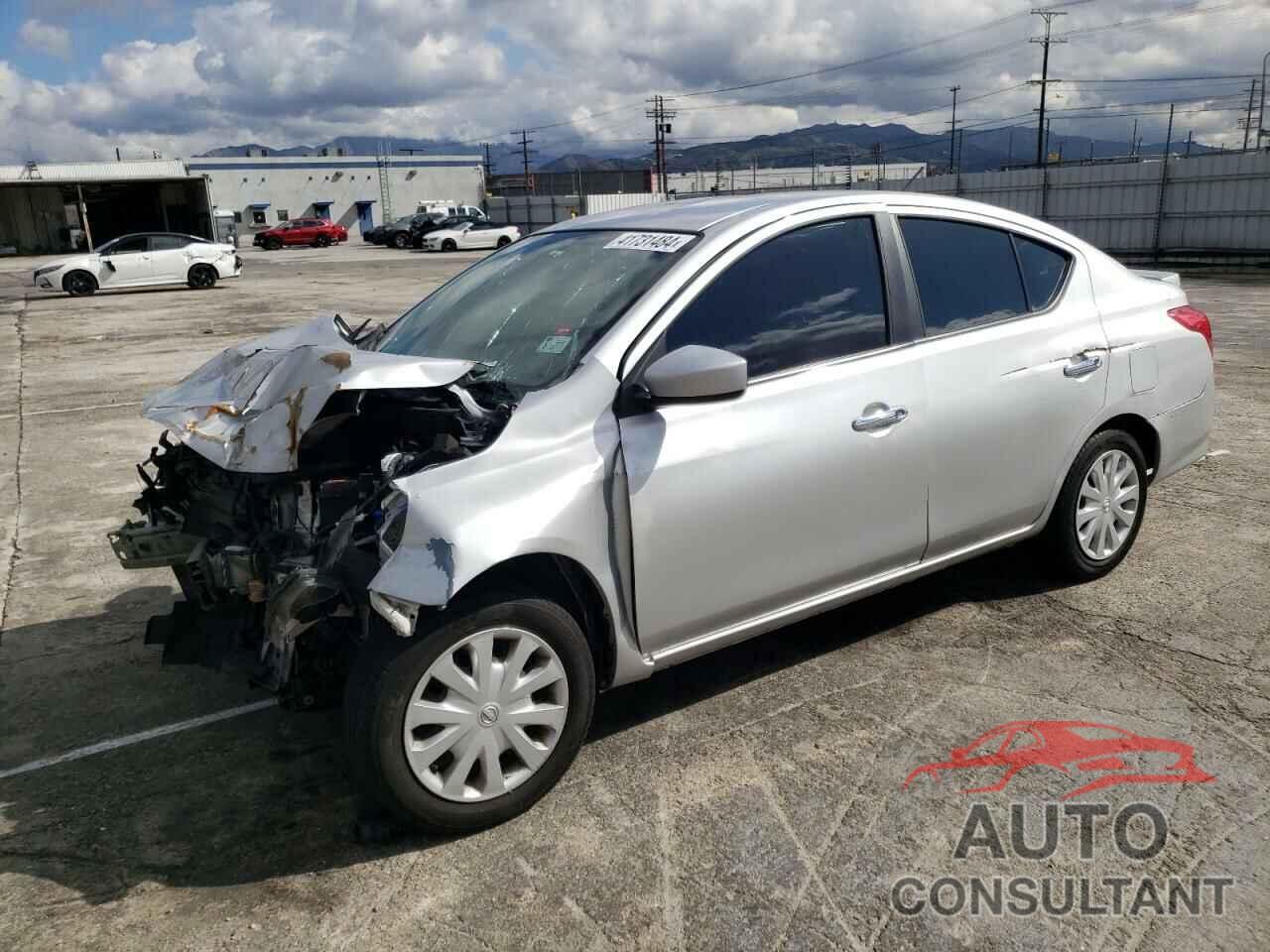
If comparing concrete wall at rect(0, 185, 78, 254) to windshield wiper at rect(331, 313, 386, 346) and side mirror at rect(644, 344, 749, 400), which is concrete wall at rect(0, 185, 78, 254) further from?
side mirror at rect(644, 344, 749, 400)

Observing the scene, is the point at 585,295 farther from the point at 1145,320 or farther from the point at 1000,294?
the point at 1145,320

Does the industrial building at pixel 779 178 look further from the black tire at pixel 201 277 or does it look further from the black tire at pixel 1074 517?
the black tire at pixel 1074 517

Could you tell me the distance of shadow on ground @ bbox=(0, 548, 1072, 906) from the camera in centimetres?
292

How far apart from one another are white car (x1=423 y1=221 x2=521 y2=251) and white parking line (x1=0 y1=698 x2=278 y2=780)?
3902 cm

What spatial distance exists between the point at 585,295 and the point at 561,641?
1.24 metres

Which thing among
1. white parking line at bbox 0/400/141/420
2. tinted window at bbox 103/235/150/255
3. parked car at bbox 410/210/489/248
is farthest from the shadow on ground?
parked car at bbox 410/210/489/248

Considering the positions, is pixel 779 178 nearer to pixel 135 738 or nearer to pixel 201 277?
pixel 201 277

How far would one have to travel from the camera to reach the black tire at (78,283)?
23.6m

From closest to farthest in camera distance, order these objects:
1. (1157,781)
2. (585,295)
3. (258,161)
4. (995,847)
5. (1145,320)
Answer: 1. (995,847)
2. (1157,781)
3. (585,295)
4. (1145,320)
5. (258,161)

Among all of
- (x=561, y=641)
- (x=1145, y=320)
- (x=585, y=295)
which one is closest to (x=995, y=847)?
(x=561, y=641)

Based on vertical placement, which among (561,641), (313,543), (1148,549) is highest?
(313,543)

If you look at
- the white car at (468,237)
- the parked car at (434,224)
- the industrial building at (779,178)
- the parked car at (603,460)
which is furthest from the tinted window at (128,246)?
the industrial building at (779,178)

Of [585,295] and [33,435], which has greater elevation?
[585,295]

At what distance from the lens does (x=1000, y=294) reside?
4.14m
